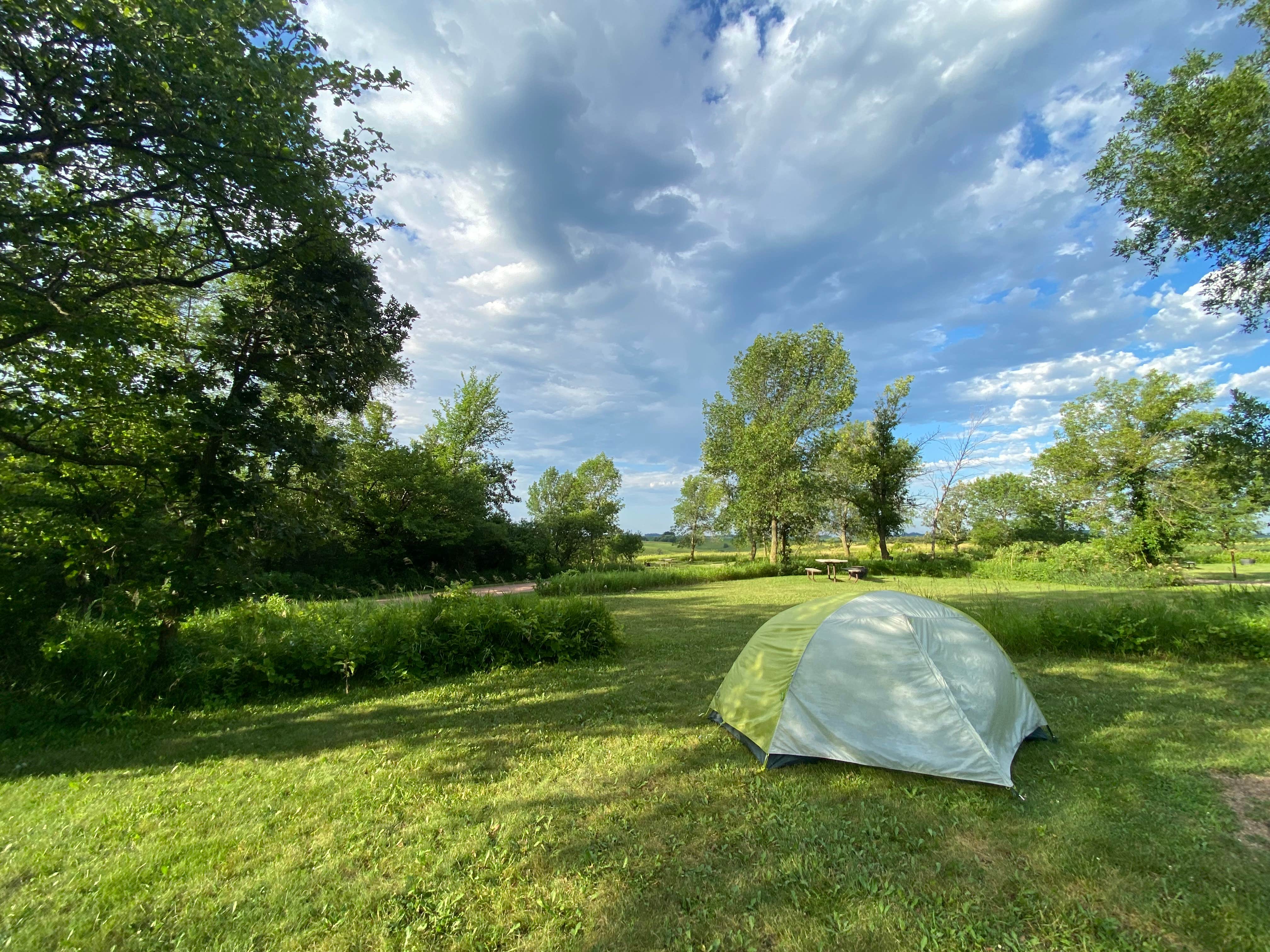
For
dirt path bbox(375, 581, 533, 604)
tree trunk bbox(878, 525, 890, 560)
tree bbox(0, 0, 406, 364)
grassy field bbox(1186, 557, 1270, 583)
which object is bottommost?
dirt path bbox(375, 581, 533, 604)

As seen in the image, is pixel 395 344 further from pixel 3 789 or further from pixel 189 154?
pixel 3 789

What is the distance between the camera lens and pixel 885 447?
28.1 metres

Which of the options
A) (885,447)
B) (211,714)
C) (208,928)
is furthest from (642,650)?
(885,447)

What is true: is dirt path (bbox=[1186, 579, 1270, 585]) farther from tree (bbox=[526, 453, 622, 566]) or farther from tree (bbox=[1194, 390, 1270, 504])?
tree (bbox=[526, 453, 622, 566])

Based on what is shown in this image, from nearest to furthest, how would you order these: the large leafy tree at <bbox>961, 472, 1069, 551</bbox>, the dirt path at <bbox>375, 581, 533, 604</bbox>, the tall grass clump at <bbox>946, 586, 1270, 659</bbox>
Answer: the tall grass clump at <bbox>946, 586, 1270, 659</bbox> → the dirt path at <bbox>375, 581, 533, 604</bbox> → the large leafy tree at <bbox>961, 472, 1069, 551</bbox>

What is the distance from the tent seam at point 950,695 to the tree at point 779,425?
2106 cm

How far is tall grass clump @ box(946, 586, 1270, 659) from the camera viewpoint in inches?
273

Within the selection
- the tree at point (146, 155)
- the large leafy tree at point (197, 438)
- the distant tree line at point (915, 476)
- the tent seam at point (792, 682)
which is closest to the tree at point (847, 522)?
the distant tree line at point (915, 476)

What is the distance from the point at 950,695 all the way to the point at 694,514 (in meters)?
40.6

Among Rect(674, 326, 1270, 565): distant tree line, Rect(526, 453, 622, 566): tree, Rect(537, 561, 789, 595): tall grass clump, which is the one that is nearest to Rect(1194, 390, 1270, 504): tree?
Rect(674, 326, 1270, 565): distant tree line

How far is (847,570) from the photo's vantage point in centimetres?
2241

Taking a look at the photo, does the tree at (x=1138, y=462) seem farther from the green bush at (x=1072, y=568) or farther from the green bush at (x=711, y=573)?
the green bush at (x=711, y=573)

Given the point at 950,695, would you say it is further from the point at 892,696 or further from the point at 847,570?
the point at 847,570

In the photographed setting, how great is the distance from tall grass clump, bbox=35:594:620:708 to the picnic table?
16431 millimetres
